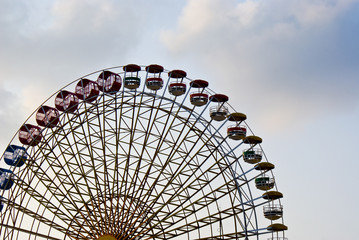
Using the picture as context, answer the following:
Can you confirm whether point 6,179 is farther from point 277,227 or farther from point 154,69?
point 277,227

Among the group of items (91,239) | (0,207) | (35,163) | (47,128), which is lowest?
(91,239)

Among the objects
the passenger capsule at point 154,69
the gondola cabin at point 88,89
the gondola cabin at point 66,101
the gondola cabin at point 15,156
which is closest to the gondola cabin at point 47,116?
the gondola cabin at point 66,101

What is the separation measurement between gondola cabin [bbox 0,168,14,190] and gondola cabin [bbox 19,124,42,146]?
2.31 meters

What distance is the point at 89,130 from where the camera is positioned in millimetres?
35000

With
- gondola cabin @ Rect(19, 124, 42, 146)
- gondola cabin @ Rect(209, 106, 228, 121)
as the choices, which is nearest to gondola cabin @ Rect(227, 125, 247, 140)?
gondola cabin @ Rect(209, 106, 228, 121)

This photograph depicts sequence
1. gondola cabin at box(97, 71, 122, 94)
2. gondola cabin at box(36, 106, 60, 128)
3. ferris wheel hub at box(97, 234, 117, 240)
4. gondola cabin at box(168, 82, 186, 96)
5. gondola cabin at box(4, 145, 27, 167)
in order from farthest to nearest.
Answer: gondola cabin at box(4, 145, 27, 167) < gondola cabin at box(36, 106, 60, 128) < gondola cabin at box(97, 71, 122, 94) < gondola cabin at box(168, 82, 186, 96) < ferris wheel hub at box(97, 234, 117, 240)

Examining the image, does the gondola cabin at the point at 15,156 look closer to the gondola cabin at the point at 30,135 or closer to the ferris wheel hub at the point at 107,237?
the gondola cabin at the point at 30,135

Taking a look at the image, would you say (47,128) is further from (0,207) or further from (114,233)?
(114,233)

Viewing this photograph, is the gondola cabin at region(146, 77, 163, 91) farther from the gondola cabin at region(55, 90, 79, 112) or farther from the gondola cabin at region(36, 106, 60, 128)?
the gondola cabin at region(36, 106, 60, 128)

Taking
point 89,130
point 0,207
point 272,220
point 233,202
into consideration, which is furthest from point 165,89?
point 0,207

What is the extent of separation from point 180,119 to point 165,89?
9.16 ft

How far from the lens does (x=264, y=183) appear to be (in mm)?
33781

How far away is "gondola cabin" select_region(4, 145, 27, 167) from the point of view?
37.0 m

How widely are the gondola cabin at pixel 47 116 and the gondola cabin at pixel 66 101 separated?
67 centimetres
